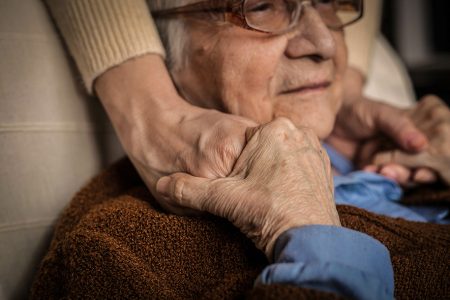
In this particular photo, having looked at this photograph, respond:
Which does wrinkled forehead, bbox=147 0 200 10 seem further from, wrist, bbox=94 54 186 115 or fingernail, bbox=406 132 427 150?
fingernail, bbox=406 132 427 150

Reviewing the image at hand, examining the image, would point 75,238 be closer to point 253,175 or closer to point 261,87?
point 253,175

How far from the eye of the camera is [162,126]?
Result: 3.16ft

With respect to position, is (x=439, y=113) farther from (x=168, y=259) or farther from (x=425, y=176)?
(x=168, y=259)

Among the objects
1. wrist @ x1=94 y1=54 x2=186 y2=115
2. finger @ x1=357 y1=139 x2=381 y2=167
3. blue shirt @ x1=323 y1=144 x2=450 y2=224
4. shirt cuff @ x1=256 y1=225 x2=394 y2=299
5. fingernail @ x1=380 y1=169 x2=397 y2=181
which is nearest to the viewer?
shirt cuff @ x1=256 y1=225 x2=394 y2=299

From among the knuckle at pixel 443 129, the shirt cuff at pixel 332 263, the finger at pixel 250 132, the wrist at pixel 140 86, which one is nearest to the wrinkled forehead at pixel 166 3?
the wrist at pixel 140 86

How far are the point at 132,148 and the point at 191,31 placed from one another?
0.27 metres

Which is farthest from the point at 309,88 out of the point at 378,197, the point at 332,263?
the point at 332,263

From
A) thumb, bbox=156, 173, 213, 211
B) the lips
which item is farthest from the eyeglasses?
thumb, bbox=156, 173, 213, 211

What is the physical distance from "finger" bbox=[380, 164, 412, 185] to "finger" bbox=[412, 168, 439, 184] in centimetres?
2

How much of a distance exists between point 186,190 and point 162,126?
0.59 feet

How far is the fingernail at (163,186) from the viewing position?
2.84 ft

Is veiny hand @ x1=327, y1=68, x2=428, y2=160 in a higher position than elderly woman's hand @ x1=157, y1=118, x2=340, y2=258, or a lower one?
lower

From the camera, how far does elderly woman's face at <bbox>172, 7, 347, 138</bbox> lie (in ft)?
3.39

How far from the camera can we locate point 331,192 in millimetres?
849
